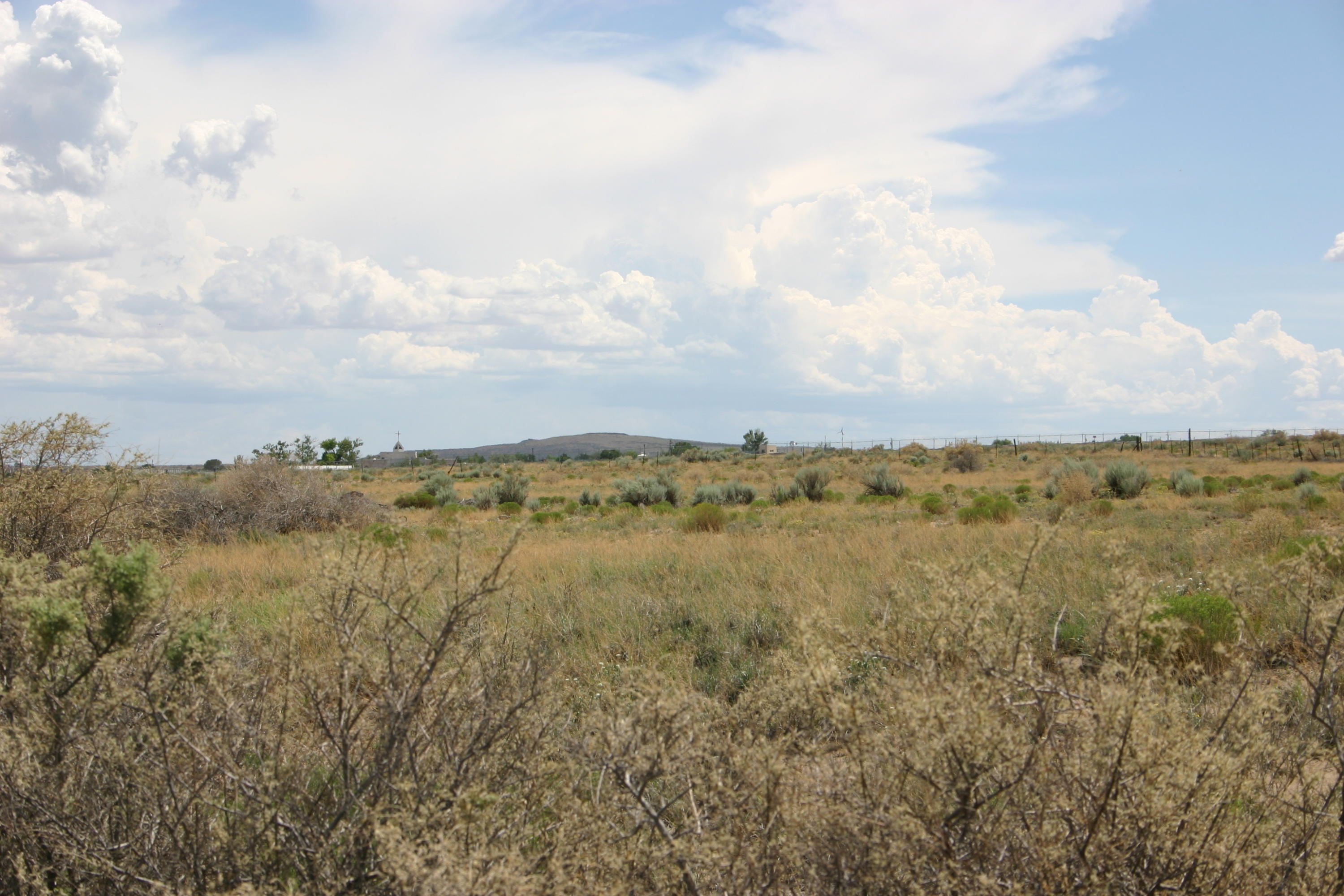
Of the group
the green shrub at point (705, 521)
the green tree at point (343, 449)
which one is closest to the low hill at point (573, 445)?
the green tree at point (343, 449)

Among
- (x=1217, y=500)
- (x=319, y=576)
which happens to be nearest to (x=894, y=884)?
(x=319, y=576)

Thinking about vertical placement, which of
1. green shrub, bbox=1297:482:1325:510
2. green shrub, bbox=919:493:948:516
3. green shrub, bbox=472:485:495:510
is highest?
green shrub, bbox=1297:482:1325:510

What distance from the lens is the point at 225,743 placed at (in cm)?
282

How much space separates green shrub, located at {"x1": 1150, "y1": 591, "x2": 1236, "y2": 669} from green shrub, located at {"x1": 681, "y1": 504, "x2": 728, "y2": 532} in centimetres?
1177

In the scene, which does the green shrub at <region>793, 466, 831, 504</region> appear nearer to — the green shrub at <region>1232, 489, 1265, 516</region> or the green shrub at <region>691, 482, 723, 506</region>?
the green shrub at <region>691, 482, 723, 506</region>

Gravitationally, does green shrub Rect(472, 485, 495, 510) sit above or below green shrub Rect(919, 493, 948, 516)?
below

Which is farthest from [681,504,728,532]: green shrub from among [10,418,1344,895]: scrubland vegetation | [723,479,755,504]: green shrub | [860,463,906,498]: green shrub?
[10,418,1344,895]: scrubland vegetation

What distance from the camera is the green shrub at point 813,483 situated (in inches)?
1129

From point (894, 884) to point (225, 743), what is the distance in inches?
88.1

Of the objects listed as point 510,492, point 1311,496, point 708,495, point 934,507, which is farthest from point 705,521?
point 510,492

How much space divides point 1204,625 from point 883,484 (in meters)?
23.7

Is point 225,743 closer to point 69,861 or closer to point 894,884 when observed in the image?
point 69,861

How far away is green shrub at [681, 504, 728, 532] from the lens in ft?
61.4

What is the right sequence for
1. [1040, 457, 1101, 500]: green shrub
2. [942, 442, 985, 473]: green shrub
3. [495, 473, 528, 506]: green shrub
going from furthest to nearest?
[942, 442, 985, 473]: green shrub → [495, 473, 528, 506]: green shrub → [1040, 457, 1101, 500]: green shrub
